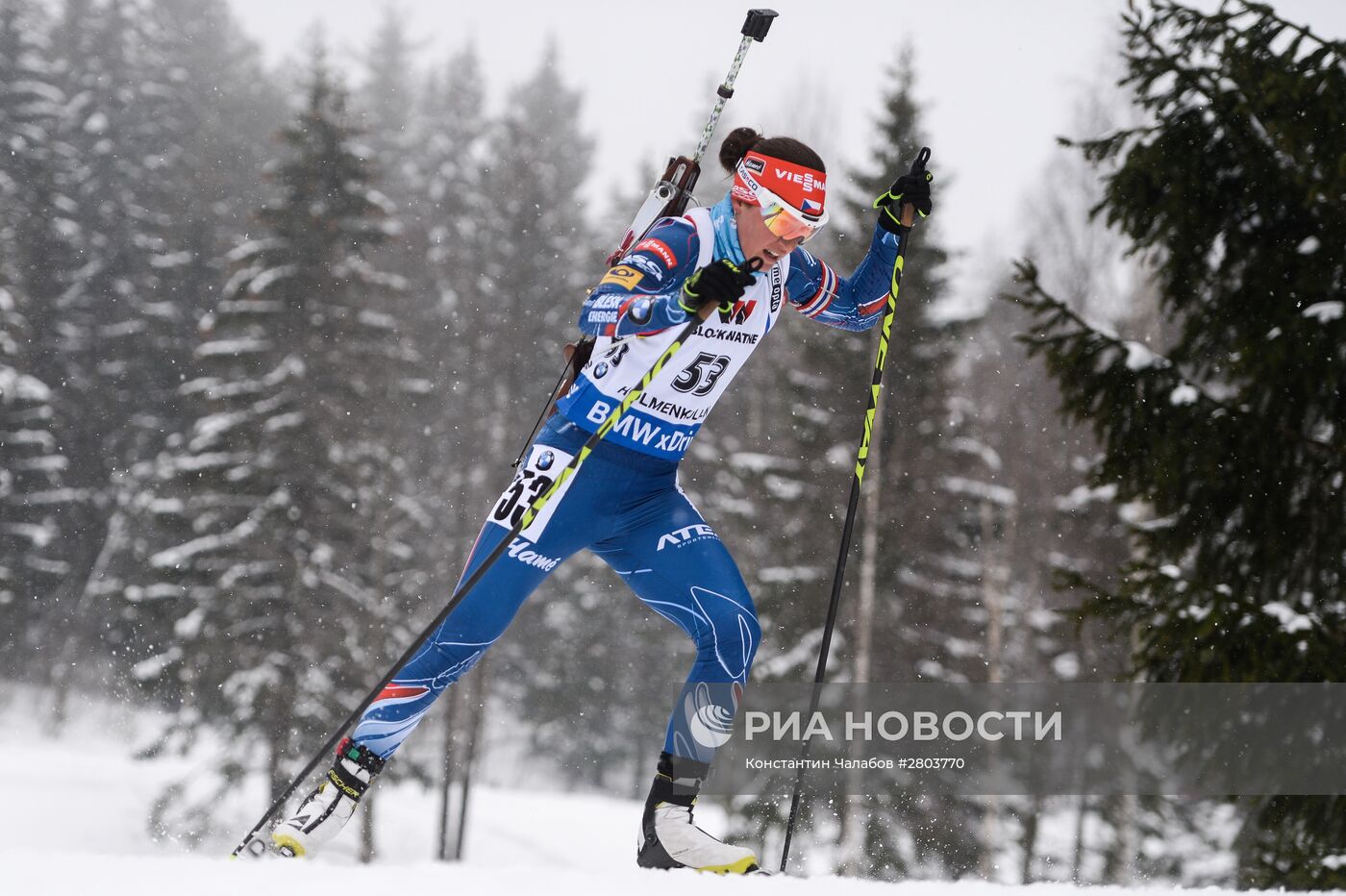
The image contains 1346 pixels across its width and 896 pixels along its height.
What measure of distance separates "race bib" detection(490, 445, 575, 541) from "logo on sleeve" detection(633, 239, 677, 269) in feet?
2.47

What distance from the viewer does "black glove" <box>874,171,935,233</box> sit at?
417cm

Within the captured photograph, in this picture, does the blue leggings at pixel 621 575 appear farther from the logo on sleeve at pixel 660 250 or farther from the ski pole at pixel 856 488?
the logo on sleeve at pixel 660 250

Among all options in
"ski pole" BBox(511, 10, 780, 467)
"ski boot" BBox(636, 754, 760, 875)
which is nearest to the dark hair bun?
"ski pole" BBox(511, 10, 780, 467)

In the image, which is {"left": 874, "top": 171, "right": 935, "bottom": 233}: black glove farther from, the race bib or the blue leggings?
the race bib

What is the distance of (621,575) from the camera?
3645 millimetres

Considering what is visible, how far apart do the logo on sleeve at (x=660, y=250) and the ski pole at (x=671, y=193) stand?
0.72ft

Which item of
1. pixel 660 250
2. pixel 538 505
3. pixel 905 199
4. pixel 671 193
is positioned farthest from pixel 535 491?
pixel 905 199

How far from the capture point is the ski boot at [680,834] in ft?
→ 11.2

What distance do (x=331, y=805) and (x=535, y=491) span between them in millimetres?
1223

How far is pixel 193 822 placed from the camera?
55.3ft

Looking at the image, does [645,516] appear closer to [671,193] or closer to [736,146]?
[671,193]

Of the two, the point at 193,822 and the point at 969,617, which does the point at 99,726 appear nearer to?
the point at 193,822

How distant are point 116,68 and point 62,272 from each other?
7685 millimetres

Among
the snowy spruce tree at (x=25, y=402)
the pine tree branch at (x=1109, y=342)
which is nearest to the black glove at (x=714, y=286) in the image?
the pine tree branch at (x=1109, y=342)
